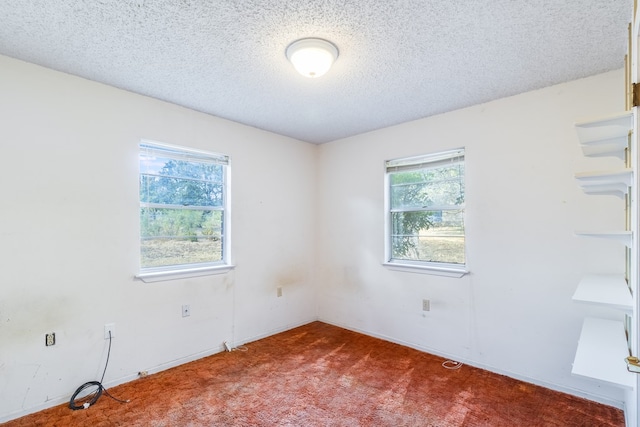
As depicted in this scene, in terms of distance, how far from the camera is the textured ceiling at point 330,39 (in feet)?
5.39

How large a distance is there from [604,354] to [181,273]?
3057 mm

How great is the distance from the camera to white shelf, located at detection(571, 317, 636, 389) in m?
1.30

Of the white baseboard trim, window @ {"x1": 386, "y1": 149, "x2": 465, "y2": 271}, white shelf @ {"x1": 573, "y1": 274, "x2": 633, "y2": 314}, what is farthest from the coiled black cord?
white shelf @ {"x1": 573, "y1": 274, "x2": 633, "y2": 314}

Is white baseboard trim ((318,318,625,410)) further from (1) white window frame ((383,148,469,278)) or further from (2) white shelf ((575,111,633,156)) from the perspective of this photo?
(2) white shelf ((575,111,633,156))

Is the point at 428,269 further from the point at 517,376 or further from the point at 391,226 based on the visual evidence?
the point at 517,376

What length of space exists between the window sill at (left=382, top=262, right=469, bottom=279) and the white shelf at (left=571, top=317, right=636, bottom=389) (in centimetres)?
99

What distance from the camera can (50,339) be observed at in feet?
7.32

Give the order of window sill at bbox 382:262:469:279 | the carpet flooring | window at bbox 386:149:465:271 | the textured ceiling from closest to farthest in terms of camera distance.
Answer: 1. the textured ceiling
2. the carpet flooring
3. window sill at bbox 382:262:469:279
4. window at bbox 386:149:465:271

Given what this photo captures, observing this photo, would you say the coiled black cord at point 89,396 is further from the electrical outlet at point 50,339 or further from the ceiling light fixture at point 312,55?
the ceiling light fixture at point 312,55

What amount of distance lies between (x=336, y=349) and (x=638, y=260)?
2731mm

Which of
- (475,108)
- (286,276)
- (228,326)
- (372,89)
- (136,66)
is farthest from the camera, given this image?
(286,276)

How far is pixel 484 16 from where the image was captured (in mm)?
1700

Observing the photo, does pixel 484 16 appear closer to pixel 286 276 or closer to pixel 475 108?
pixel 475 108

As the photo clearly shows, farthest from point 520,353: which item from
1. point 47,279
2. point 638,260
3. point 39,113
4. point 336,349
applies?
point 39,113
